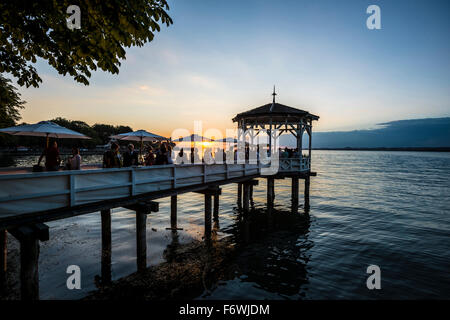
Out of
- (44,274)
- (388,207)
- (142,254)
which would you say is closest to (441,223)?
(388,207)

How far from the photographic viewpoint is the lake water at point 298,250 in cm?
926

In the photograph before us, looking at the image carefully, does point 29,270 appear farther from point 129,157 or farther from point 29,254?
point 129,157

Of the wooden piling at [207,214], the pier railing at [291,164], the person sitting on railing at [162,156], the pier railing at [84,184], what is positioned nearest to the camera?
the pier railing at [84,184]

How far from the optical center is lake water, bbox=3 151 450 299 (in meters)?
9.26

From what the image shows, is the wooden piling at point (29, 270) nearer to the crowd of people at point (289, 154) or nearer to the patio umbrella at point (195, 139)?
the patio umbrella at point (195, 139)

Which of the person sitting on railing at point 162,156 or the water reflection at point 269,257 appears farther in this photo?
the person sitting on railing at point 162,156

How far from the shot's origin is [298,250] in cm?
1279

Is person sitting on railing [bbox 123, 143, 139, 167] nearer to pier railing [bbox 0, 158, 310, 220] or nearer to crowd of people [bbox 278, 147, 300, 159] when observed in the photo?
pier railing [bbox 0, 158, 310, 220]

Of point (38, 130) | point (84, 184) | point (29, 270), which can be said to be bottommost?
point (29, 270)

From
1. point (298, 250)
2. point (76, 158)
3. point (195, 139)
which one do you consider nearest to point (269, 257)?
point (298, 250)

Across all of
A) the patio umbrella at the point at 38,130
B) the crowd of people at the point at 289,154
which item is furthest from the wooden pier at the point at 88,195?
the crowd of people at the point at 289,154

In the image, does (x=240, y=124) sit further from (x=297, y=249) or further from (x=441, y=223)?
(x=441, y=223)

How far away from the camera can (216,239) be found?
13984 mm
